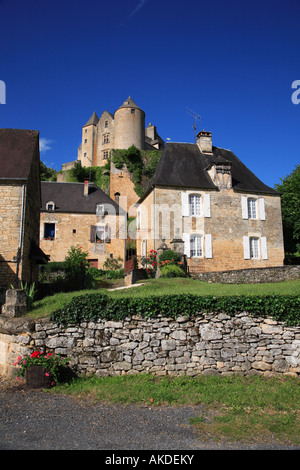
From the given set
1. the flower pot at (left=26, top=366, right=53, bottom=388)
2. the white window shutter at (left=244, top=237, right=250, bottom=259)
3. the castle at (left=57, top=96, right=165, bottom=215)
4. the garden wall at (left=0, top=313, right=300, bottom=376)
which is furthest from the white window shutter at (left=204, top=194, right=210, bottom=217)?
the castle at (left=57, top=96, right=165, bottom=215)

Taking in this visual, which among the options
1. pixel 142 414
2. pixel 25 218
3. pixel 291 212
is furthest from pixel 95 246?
pixel 142 414

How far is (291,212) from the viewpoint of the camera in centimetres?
2255

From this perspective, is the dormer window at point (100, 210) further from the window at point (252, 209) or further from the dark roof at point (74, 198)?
the window at point (252, 209)

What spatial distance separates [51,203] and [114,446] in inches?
831

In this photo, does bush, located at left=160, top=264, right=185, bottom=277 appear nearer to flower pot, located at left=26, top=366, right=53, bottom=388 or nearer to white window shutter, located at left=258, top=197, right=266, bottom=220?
flower pot, located at left=26, top=366, right=53, bottom=388

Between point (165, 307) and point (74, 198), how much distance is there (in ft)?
64.8

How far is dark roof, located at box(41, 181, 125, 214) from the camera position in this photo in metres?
23.8

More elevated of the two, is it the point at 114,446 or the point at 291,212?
the point at 291,212

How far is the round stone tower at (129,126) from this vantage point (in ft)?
126

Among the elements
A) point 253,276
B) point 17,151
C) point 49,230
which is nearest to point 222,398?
point 253,276

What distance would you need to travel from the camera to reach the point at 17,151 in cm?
1270

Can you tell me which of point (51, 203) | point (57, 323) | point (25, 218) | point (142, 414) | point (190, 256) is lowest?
point (142, 414)

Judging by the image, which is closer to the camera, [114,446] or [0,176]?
[114,446]
